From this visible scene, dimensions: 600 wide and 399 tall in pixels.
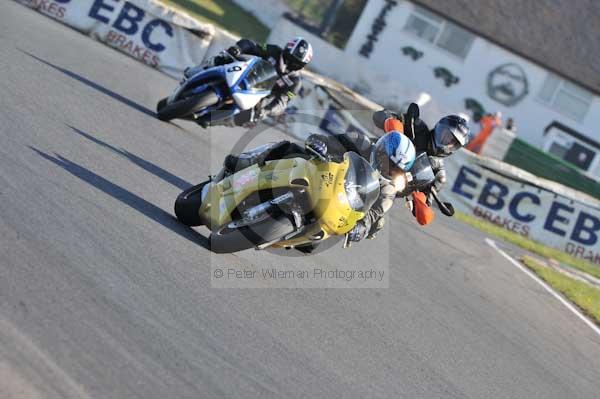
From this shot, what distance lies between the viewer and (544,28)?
37.6 metres

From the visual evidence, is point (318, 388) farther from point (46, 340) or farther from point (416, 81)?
point (416, 81)

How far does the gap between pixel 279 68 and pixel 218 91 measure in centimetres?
138

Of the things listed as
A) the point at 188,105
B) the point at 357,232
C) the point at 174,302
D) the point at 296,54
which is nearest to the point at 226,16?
the point at 296,54

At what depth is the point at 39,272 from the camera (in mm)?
5941

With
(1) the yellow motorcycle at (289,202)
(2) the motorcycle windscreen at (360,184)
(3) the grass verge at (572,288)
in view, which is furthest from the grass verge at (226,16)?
(2) the motorcycle windscreen at (360,184)

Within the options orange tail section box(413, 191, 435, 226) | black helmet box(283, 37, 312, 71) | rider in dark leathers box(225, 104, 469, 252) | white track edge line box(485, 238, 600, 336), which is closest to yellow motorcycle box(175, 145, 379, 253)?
rider in dark leathers box(225, 104, 469, 252)

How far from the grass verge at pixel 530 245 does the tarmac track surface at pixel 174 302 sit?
365 centimetres

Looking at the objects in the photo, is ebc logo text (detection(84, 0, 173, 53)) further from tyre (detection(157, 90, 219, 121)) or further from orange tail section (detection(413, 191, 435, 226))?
orange tail section (detection(413, 191, 435, 226))

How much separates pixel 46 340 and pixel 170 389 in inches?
28.9

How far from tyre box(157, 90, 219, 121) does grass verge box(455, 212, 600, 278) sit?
6483 millimetres

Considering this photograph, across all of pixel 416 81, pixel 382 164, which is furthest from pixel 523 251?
pixel 416 81

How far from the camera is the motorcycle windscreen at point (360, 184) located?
7.95 m

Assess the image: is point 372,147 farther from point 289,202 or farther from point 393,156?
point 289,202

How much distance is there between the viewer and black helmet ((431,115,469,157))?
10.5 m
